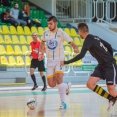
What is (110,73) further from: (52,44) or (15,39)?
(15,39)

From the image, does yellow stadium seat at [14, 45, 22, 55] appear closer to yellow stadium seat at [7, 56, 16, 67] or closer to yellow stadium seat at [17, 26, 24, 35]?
yellow stadium seat at [7, 56, 16, 67]

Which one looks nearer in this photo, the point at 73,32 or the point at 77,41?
the point at 77,41

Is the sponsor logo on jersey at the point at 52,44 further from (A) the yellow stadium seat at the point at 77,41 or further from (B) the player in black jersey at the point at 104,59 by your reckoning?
(A) the yellow stadium seat at the point at 77,41

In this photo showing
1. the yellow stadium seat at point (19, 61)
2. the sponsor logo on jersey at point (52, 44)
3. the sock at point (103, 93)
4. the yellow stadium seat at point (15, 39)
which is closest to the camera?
the sock at point (103, 93)

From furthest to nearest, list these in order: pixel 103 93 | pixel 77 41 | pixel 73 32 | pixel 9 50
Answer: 1. pixel 73 32
2. pixel 77 41
3. pixel 9 50
4. pixel 103 93

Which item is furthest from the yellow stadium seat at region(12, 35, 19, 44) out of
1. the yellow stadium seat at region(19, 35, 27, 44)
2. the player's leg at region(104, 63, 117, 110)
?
the player's leg at region(104, 63, 117, 110)

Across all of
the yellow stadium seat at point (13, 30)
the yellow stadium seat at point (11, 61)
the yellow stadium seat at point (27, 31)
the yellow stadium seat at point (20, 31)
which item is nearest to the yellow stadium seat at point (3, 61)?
the yellow stadium seat at point (11, 61)

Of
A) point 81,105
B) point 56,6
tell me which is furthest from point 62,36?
point 56,6

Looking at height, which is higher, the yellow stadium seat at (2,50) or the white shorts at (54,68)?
the white shorts at (54,68)

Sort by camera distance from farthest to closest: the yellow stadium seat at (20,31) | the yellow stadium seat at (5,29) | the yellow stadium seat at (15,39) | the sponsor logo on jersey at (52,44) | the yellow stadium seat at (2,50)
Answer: the yellow stadium seat at (20,31) < the yellow stadium seat at (5,29) < the yellow stadium seat at (15,39) < the yellow stadium seat at (2,50) < the sponsor logo on jersey at (52,44)

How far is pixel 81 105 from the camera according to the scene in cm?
1244

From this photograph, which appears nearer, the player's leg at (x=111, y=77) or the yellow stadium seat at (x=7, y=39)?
the player's leg at (x=111, y=77)

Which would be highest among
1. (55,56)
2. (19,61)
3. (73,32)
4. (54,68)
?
(55,56)

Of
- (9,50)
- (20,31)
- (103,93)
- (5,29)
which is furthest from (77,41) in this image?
(103,93)
